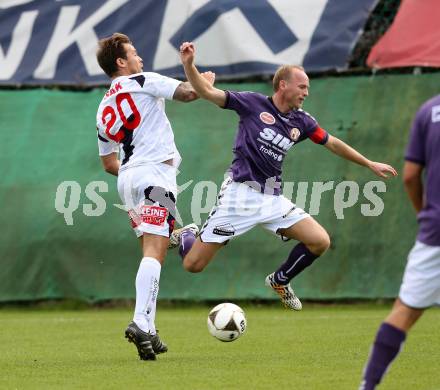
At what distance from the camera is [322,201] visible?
11.6m

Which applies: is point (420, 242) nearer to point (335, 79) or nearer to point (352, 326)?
point (352, 326)

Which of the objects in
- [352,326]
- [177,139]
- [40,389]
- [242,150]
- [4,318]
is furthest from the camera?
[177,139]

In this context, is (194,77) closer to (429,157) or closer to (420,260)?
(429,157)

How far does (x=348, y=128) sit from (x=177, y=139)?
6.52ft

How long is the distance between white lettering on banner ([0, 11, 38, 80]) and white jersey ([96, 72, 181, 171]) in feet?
19.7

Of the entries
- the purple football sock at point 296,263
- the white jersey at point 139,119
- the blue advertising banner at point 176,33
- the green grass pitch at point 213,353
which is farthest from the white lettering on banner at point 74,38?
the white jersey at point 139,119

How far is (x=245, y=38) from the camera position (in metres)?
12.4

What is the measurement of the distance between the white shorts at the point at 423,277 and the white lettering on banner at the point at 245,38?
7562 millimetres

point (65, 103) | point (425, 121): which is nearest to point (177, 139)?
point (65, 103)

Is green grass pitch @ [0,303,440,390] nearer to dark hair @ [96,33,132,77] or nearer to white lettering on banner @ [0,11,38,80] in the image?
dark hair @ [96,33,132,77]

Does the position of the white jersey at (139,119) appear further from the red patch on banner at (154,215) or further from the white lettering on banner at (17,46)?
the white lettering on banner at (17,46)

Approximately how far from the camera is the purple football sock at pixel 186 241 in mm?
8320

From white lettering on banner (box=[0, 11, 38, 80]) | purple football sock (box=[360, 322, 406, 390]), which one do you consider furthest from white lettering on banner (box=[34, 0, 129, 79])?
purple football sock (box=[360, 322, 406, 390])

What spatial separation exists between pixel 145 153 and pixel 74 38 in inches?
243
